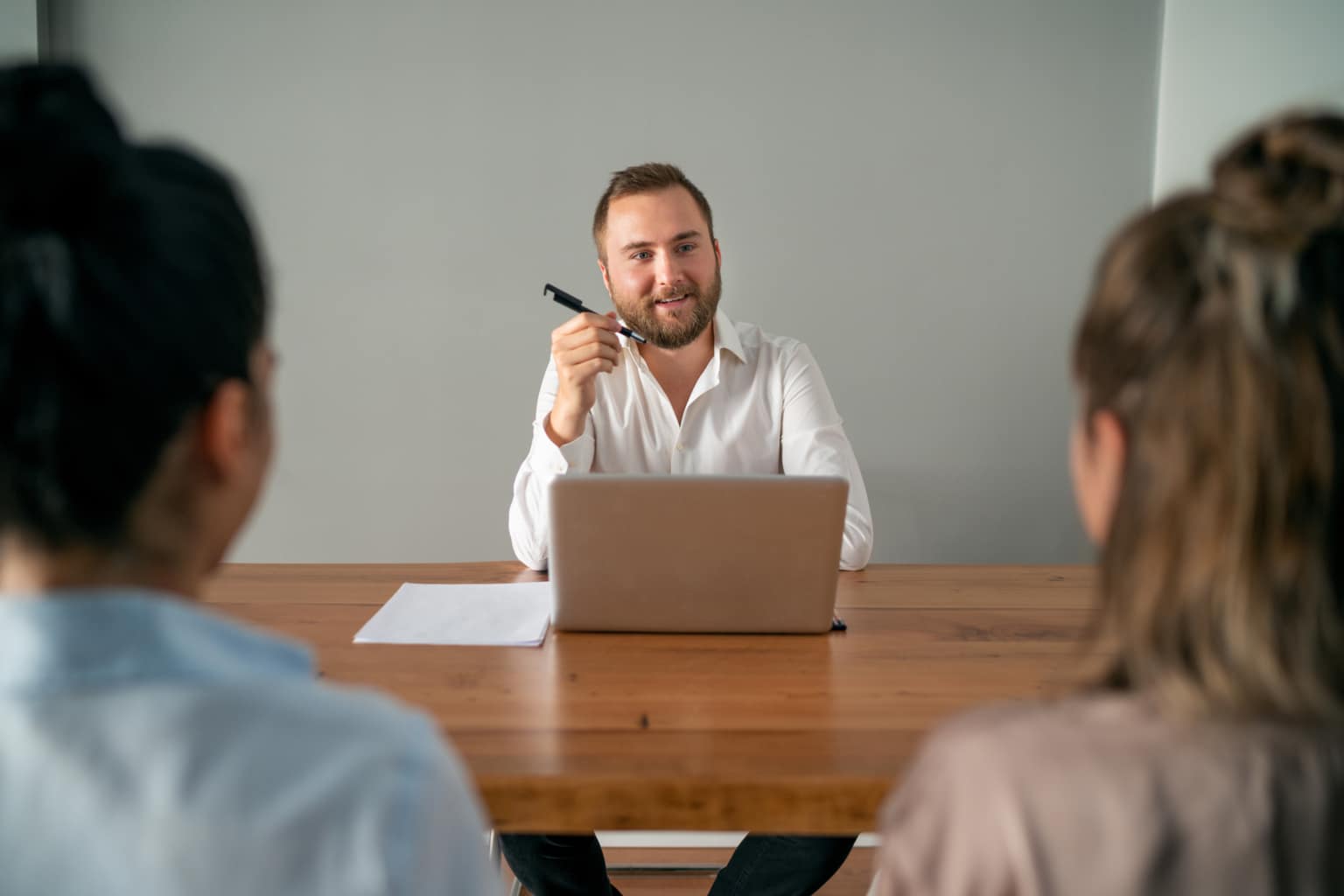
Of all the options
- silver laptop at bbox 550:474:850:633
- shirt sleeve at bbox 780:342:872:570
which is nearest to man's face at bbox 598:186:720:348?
shirt sleeve at bbox 780:342:872:570

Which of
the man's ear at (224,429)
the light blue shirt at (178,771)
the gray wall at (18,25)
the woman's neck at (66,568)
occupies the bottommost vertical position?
the light blue shirt at (178,771)

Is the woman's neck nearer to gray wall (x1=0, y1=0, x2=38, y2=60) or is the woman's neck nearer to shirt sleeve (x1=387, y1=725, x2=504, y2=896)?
shirt sleeve (x1=387, y1=725, x2=504, y2=896)

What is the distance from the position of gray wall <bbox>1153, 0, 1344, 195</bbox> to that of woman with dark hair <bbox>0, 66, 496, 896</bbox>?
9.53ft

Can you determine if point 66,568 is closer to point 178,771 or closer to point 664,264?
point 178,771

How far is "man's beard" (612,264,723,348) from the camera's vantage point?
2.32 m

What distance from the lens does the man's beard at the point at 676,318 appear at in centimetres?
Result: 232

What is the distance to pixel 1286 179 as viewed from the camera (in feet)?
2.01

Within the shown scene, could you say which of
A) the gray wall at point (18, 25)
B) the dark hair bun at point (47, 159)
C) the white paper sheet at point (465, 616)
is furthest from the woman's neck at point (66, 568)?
→ the gray wall at point (18, 25)

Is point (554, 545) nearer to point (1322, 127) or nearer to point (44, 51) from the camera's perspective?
point (1322, 127)

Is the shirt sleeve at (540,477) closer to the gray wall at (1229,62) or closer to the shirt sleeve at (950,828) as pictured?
the shirt sleeve at (950,828)

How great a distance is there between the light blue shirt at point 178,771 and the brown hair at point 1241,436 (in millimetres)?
456

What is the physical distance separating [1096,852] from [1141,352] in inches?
11.6

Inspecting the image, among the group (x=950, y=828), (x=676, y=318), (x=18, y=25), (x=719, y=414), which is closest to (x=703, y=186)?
(x=676, y=318)

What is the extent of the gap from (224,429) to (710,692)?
71cm
